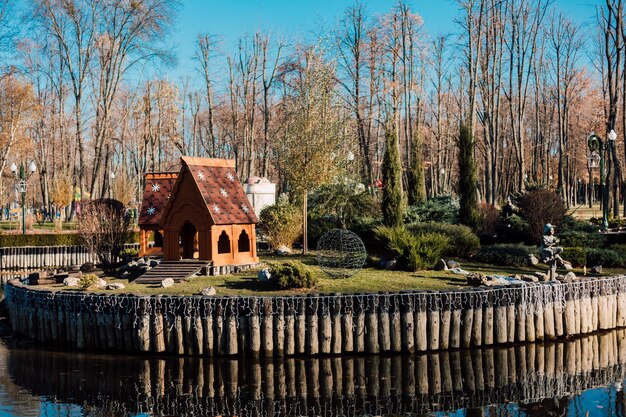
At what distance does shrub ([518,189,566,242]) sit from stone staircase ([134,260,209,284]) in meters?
12.8

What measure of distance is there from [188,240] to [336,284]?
650 cm

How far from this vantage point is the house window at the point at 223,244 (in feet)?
75.4

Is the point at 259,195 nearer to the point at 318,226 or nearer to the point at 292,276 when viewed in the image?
the point at 318,226

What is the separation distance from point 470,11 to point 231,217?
25459 millimetres

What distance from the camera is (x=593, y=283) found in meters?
18.7

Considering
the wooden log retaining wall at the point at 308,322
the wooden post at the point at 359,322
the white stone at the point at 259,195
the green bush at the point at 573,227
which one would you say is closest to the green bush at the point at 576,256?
the green bush at the point at 573,227

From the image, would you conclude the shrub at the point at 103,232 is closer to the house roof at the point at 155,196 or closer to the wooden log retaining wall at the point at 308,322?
the house roof at the point at 155,196

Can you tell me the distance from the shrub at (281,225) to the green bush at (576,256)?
10.7 m

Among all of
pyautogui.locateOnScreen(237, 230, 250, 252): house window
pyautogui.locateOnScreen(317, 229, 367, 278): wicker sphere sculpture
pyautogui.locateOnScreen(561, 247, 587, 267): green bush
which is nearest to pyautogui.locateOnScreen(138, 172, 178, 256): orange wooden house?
pyautogui.locateOnScreen(237, 230, 250, 252): house window

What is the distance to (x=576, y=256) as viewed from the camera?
23.0 metres

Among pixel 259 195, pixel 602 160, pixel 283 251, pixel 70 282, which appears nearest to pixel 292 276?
pixel 70 282

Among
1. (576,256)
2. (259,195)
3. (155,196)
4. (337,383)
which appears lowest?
(337,383)

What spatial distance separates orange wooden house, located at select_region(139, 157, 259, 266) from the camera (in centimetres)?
2162

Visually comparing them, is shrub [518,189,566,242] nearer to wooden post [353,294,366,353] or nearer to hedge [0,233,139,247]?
wooden post [353,294,366,353]
